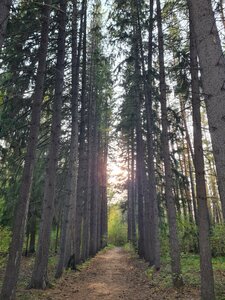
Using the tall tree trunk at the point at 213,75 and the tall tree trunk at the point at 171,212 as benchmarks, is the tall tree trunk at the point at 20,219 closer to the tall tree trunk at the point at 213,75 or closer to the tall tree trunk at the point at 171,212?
the tall tree trunk at the point at 213,75

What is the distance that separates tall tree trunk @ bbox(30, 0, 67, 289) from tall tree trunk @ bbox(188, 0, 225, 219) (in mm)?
5397

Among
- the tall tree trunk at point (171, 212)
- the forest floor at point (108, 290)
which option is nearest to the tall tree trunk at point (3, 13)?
the tall tree trunk at point (171, 212)

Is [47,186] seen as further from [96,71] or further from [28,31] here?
[96,71]

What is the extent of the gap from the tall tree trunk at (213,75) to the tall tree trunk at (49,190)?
5.40 m

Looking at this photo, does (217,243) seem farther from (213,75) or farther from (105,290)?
(213,75)

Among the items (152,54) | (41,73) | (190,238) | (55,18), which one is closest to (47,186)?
(41,73)

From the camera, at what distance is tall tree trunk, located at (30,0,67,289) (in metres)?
8.43

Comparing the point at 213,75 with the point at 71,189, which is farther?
the point at 71,189

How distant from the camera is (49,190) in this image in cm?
908

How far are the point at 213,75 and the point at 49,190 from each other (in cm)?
676

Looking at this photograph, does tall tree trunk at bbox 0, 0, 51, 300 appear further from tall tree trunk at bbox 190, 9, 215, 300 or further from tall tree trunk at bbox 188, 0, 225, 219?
tall tree trunk at bbox 190, 9, 215, 300

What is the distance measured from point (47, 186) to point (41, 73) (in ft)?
11.6

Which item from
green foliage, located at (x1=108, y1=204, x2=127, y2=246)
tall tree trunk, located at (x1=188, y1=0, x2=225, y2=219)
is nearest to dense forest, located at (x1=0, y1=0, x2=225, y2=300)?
tall tree trunk, located at (x1=188, y1=0, x2=225, y2=219)

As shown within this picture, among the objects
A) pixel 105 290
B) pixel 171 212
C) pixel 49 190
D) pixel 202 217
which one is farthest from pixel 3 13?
pixel 105 290
